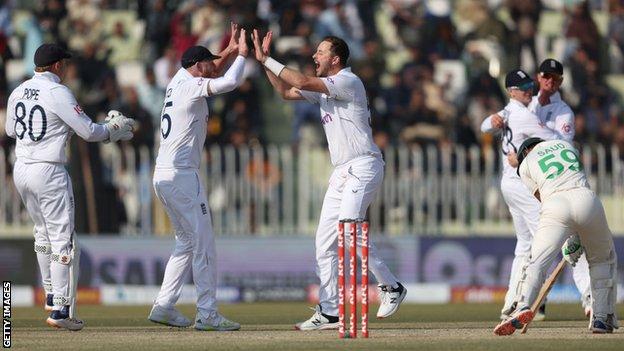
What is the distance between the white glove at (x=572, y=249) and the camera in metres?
12.1

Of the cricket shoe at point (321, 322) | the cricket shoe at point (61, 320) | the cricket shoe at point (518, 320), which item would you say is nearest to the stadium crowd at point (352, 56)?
the cricket shoe at point (61, 320)

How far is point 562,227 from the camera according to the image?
11578mm

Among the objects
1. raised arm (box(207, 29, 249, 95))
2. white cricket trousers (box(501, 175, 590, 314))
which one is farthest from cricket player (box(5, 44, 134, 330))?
white cricket trousers (box(501, 175, 590, 314))

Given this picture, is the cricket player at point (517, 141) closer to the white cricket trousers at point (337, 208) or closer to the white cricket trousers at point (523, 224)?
the white cricket trousers at point (523, 224)

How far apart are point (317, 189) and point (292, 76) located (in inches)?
341

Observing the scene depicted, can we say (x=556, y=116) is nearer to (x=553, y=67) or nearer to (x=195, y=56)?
(x=553, y=67)

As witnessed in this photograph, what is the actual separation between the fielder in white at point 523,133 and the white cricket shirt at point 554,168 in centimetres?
184

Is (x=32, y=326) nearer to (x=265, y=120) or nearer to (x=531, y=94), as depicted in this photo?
(x=531, y=94)

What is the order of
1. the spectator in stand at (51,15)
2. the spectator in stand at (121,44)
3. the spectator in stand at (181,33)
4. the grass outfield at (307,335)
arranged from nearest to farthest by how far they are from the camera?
the grass outfield at (307,335) → the spectator in stand at (181,33) → the spectator in stand at (51,15) → the spectator in stand at (121,44)

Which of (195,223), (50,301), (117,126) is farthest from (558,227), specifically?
(50,301)

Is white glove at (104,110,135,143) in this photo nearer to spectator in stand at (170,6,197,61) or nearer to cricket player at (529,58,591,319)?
cricket player at (529,58,591,319)

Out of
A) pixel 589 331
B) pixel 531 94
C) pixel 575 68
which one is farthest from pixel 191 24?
pixel 589 331

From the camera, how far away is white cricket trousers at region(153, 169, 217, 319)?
40.9ft

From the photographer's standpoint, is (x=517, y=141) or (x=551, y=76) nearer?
(x=517, y=141)
